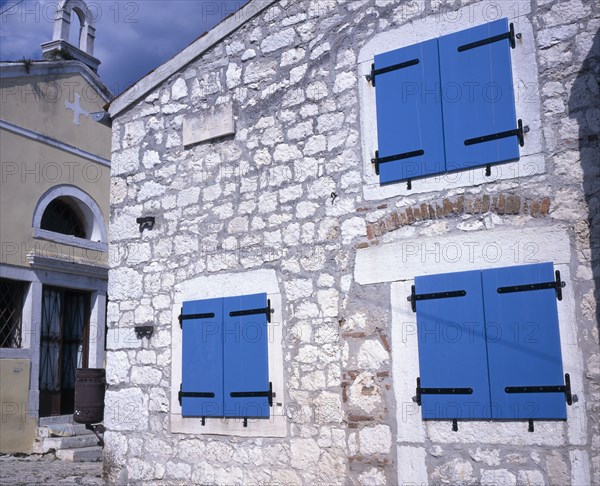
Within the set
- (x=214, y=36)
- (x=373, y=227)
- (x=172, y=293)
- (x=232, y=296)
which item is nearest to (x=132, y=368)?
(x=172, y=293)

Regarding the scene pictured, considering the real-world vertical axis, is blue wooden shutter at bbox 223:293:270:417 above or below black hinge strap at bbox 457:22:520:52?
below

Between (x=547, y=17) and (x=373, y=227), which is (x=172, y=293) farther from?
(x=547, y=17)

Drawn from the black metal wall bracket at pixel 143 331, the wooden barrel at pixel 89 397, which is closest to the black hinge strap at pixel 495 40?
the black metal wall bracket at pixel 143 331

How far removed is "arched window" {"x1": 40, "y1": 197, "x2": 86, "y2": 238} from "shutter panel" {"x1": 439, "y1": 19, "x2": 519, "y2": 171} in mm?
8040

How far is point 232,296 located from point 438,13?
10.2 feet

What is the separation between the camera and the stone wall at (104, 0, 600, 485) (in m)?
4.82

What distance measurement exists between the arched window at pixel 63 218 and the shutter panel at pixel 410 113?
295 inches

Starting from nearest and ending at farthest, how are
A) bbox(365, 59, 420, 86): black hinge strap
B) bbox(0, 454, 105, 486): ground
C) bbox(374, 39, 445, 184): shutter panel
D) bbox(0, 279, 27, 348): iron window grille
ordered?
bbox(374, 39, 445, 184): shutter panel < bbox(365, 59, 420, 86): black hinge strap < bbox(0, 454, 105, 486): ground < bbox(0, 279, 27, 348): iron window grille

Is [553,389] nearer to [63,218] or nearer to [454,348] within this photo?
[454,348]

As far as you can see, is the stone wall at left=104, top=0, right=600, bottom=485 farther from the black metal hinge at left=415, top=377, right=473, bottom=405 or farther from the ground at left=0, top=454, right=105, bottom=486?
the ground at left=0, top=454, right=105, bottom=486

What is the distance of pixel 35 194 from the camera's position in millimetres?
10688

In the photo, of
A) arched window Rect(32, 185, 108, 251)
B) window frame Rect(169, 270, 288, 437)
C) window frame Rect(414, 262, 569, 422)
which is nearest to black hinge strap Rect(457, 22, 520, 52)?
window frame Rect(414, 262, 569, 422)

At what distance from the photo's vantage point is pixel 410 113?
18.1 ft

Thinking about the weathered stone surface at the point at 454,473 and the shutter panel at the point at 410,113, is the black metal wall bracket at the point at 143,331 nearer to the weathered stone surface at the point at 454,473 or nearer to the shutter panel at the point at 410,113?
the shutter panel at the point at 410,113
